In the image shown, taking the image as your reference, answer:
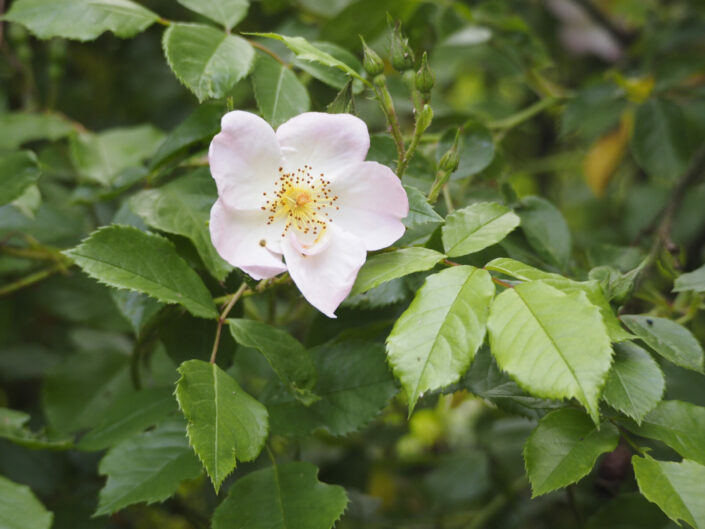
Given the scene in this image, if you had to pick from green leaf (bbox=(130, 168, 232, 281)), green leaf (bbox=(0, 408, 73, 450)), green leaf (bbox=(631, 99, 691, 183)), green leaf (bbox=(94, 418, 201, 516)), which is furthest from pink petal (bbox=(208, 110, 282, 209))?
green leaf (bbox=(631, 99, 691, 183))

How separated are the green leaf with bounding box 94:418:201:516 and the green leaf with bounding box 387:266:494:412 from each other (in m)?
0.31

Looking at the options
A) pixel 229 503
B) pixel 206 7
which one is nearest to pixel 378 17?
pixel 206 7

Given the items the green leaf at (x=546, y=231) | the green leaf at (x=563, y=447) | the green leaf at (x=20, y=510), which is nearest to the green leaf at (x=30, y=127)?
the green leaf at (x=20, y=510)

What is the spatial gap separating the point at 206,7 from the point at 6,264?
0.57m

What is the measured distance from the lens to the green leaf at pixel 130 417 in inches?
34.3

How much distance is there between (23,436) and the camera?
911 millimetres

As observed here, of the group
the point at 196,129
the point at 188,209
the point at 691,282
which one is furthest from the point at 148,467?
the point at 691,282

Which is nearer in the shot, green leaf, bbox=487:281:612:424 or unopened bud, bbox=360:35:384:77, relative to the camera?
green leaf, bbox=487:281:612:424

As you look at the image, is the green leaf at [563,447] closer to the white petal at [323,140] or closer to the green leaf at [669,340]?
the green leaf at [669,340]

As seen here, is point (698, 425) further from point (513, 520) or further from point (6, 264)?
point (6, 264)

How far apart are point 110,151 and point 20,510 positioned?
26.2 inches

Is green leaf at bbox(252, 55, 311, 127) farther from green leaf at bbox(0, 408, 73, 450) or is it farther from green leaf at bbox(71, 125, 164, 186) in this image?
green leaf at bbox(0, 408, 73, 450)

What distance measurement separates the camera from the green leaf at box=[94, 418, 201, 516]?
0.77 meters

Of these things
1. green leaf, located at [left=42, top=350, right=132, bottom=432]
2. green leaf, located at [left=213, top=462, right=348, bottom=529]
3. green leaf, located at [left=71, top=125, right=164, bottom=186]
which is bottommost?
green leaf, located at [left=42, top=350, right=132, bottom=432]
